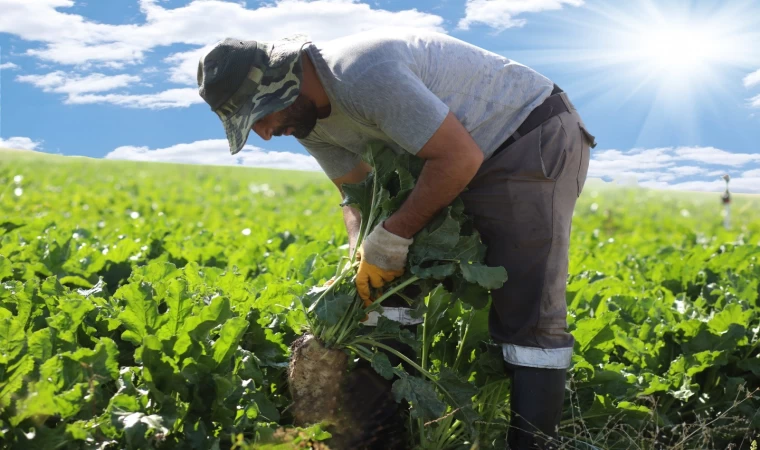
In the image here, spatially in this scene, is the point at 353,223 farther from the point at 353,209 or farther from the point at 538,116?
the point at 538,116

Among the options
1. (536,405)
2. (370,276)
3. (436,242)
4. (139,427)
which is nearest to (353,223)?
(370,276)

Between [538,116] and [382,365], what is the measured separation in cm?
113

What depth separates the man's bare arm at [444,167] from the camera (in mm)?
2807

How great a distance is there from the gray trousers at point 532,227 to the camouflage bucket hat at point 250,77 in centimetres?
81

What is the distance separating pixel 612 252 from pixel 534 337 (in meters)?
4.14

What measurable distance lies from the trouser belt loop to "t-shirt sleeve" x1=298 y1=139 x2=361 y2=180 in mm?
756

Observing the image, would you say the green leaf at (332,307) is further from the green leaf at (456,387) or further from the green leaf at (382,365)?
the green leaf at (456,387)

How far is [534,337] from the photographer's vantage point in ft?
10.5

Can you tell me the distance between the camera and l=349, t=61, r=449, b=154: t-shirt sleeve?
275cm

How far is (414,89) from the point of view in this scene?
2.76 metres

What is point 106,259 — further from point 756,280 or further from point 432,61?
point 756,280

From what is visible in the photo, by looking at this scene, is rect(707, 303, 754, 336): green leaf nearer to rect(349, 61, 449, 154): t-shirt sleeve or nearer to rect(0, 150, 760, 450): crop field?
rect(0, 150, 760, 450): crop field

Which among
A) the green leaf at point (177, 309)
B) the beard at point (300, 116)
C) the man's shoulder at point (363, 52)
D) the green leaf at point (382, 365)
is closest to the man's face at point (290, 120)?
the beard at point (300, 116)

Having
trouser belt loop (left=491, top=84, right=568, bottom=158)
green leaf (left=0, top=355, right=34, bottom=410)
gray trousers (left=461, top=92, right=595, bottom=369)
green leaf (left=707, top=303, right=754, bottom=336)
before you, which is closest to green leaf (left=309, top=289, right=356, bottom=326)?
gray trousers (left=461, top=92, right=595, bottom=369)
